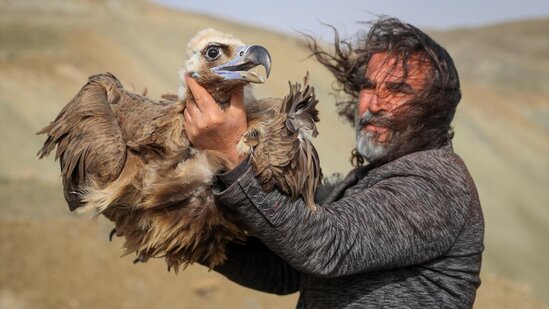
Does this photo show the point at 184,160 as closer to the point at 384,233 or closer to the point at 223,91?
the point at 223,91

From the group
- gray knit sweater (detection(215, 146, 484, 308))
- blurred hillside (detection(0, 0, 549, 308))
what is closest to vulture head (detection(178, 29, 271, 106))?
gray knit sweater (detection(215, 146, 484, 308))

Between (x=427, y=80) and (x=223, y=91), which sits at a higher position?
(x=427, y=80)

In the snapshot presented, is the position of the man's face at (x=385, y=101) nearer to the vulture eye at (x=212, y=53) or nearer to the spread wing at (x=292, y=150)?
the spread wing at (x=292, y=150)

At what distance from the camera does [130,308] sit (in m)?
9.88

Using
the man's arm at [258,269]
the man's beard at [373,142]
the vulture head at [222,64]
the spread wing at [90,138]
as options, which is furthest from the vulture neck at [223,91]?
the man's arm at [258,269]

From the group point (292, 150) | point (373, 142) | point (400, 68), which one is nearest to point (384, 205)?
point (292, 150)

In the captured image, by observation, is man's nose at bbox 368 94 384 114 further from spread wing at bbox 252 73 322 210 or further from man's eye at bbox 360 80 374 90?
spread wing at bbox 252 73 322 210

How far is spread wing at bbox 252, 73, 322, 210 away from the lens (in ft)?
8.71

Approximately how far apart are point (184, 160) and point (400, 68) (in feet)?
3.11

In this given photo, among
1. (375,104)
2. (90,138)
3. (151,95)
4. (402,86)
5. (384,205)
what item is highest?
→ (402,86)

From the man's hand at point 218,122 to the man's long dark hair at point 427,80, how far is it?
0.69m

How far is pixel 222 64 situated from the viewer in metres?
2.77

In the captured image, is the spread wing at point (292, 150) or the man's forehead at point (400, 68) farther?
the man's forehead at point (400, 68)

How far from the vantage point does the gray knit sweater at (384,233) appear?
2570 millimetres
